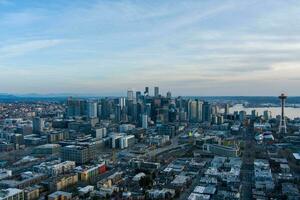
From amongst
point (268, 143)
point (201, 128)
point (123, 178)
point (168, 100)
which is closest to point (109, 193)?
point (123, 178)

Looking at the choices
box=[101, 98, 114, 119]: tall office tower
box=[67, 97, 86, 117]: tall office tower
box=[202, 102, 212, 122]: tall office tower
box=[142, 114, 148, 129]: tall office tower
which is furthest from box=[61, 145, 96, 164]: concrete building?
box=[202, 102, 212, 122]: tall office tower

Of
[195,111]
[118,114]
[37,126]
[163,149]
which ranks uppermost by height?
[195,111]

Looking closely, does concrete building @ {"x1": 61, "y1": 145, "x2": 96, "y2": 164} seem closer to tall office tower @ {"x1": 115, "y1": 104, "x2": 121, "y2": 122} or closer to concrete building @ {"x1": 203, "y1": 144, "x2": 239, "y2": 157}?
concrete building @ {"x1": 203, "y1": 144, "x2": 239, "y2": 157}

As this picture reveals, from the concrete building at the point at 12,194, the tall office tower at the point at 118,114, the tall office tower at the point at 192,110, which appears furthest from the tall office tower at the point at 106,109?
the concrete building at the point at 12,194

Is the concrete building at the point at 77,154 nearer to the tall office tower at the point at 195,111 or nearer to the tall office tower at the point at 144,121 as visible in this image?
the tall office tower at the point at 144,121

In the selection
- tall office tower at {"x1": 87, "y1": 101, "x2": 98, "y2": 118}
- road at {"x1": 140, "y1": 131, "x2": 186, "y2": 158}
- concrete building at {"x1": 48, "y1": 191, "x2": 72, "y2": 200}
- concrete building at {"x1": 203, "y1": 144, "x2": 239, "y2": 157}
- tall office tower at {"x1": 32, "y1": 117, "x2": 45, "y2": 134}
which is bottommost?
road at {"x1": 140, "y1": 131, "x2": 186, "y2": 158}

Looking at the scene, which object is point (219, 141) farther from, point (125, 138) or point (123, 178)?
point (123, 178)

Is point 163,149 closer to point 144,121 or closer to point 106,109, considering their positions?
point 144,121

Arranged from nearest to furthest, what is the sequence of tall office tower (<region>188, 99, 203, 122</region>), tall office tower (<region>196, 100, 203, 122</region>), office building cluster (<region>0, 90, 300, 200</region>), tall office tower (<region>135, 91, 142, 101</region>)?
office building cluster (<region>0, 90, 300, 200</region>)
tall office tower (<region>196, 100, 203, 122</region>)
tall office tower (<region>188, 99, 203, 122</region>)
tall office tower (<region>135, 91, 142, 101</region>)

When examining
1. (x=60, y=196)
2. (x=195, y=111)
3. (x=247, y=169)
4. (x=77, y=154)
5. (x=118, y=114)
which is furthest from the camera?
(x=195, y=111)

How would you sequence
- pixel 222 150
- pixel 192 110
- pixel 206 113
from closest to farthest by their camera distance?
pixel 222 150 < pixel 206 113 < pixel 192 110

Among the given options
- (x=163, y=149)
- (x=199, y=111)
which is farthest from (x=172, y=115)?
(x=163, y=149)
